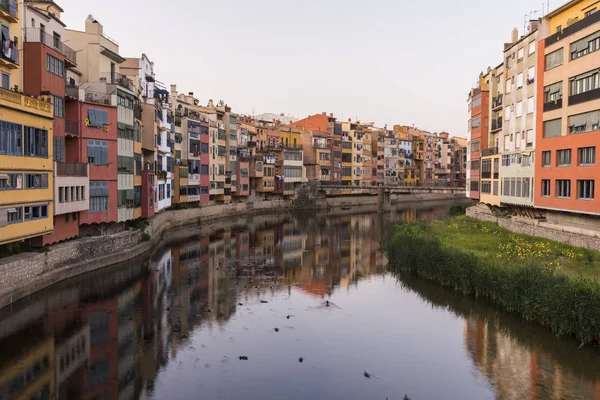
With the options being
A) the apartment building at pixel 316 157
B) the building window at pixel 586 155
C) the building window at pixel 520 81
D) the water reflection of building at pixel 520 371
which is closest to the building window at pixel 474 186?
the building window at pixel 520 81

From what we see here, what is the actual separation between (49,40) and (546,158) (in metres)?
37.7

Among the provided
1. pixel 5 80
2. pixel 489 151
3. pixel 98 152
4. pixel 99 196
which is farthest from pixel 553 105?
pixel 5 80

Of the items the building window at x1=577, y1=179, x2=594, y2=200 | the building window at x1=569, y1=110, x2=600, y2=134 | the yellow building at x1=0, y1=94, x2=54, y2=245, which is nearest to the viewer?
the yellow building at x1=0, y1=94, x2=54, y2=245

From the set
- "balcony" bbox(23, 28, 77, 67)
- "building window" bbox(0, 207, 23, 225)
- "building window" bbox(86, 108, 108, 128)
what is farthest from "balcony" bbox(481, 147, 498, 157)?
"building window" bbox(0, 207, 23, 225)

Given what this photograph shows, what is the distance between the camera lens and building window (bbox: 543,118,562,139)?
43.2 meters

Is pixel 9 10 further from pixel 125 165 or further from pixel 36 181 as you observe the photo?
pixel 125 165

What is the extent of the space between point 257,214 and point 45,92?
57297mm

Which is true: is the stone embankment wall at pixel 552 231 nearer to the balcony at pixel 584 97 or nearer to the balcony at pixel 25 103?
the balcony at pixel 584 97

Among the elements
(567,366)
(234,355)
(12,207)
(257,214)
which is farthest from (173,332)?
(257,214)

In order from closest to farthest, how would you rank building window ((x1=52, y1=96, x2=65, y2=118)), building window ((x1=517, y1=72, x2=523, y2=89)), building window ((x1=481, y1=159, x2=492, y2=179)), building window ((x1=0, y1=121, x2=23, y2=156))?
building window ((x1=0, y1=121, x2=23, y2=156))
building window ((x1=52, y1=96, x2=65, y2=118))
building window ((x1=517, y1=72, x2=523, y2=89))
building window ((x1=481, y1=159, x2=492, y2=179))

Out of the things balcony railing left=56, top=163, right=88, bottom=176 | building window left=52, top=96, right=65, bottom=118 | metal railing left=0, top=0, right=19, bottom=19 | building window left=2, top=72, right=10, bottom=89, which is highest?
metal railing left=0, top=0, right=19, bottom=19

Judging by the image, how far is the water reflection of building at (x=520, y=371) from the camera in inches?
802

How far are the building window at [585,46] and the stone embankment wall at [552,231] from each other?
12.3 metres

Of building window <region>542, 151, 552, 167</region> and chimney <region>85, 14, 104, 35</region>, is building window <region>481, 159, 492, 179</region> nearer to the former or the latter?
building window <region>542, 151, 552, 167</region>
